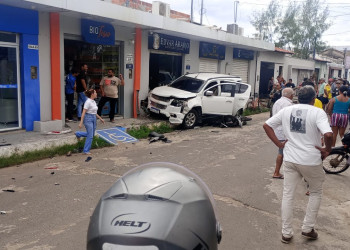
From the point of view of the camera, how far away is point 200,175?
717 centimetres

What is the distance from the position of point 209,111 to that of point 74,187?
792 cm

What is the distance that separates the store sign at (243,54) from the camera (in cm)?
2127

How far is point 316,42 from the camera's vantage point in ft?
116

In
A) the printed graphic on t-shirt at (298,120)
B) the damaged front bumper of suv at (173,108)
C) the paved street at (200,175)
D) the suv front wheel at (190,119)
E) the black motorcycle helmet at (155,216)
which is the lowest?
the paved street at (200,175)

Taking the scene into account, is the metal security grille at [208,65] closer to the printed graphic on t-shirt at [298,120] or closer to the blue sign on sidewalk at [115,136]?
the blue sign on sidewalk at [115,136]

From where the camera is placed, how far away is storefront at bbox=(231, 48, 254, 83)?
21.4 metres

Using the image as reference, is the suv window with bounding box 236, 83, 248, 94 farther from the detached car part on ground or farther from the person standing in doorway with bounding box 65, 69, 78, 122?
the person standing in doorway with bounding box 65, 69, 78, 122

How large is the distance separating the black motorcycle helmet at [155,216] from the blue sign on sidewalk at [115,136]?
7920 millimetres

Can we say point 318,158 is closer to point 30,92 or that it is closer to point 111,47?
point 30,92

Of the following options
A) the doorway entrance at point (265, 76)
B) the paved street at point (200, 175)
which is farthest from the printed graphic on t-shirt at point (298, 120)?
the doorway entrance at point (265, 76)

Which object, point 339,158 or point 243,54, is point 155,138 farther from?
point 243,54

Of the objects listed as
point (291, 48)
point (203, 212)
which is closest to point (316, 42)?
point (291, 48)

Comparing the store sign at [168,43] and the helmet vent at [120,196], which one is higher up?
the store sign at [168,43]

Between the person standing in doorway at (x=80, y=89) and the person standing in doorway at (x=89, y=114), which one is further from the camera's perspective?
the person standing in doorway at (x=80, y=89)
